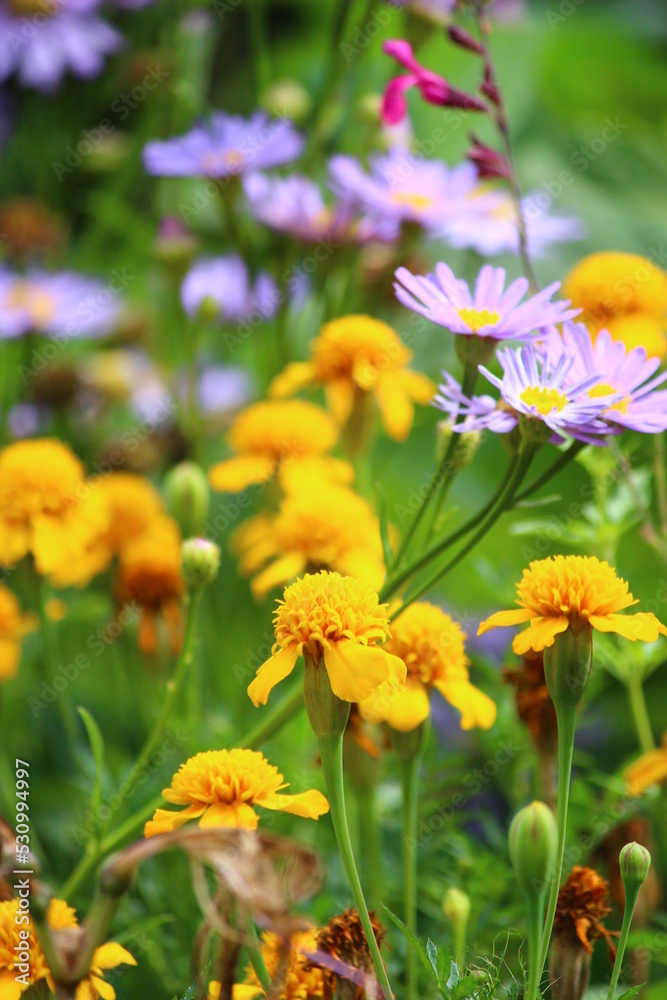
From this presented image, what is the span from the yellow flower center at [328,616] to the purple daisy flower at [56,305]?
47cm

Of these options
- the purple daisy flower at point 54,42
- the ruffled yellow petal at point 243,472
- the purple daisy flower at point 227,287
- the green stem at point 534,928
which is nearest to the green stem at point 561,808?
the green stem at point 534,928

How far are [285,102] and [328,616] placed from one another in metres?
0.46

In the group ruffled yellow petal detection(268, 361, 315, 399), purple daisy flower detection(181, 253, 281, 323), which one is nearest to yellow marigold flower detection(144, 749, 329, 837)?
ruffled yellow petal detection(268, 361, 315, 399)

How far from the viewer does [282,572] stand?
38cm

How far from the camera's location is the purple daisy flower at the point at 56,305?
2.30 ft

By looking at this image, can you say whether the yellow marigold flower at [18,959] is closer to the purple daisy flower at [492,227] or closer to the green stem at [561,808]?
the green stem at [561,808]

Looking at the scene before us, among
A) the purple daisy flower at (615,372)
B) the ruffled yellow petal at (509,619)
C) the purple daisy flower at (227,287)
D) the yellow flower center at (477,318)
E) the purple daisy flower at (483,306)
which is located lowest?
the purple daisy flower at (227,287)

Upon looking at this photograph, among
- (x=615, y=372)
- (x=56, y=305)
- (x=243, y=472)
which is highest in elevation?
(x=615, y=372)

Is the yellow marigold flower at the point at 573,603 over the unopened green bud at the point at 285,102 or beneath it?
over

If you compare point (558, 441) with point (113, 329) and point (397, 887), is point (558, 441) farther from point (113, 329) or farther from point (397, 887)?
point (113, 329)

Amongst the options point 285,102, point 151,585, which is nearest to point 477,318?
point 151,585

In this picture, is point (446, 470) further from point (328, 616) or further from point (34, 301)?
point (34, 301)

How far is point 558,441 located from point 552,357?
2cm

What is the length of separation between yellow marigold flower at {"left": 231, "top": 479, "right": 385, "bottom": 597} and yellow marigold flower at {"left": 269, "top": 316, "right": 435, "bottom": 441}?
0.17 feet
